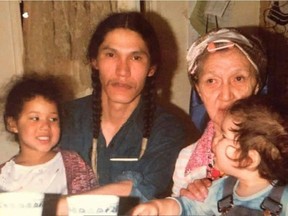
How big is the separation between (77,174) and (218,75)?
0.72 feet

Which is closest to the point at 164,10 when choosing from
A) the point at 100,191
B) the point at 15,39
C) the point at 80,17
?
the point at 80,17

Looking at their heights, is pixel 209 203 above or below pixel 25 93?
below

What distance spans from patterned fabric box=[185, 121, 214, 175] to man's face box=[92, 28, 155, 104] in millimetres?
114

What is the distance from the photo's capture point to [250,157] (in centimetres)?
48

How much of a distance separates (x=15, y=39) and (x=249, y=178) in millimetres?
406

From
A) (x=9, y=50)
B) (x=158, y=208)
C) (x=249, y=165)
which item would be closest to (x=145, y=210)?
(x=158, y=208)

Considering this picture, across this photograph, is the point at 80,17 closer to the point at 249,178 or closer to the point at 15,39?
the point at 15,39

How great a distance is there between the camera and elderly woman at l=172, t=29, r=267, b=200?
1.84ft

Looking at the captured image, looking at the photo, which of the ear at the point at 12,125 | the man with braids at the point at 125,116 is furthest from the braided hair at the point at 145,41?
the ear at the point at 12,125

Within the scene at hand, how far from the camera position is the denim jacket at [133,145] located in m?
0.62

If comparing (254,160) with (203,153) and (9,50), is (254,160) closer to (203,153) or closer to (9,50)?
(203,153)

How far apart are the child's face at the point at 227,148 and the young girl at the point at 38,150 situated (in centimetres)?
19

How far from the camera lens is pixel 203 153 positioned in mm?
598

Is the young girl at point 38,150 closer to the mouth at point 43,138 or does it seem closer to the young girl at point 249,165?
the mouth at point 43,138
